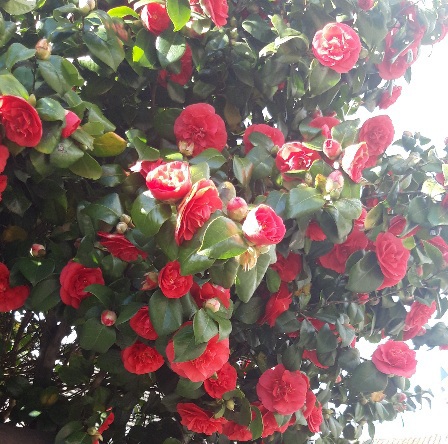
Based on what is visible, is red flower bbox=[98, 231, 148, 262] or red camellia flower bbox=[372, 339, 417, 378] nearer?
red flower bbox=[98, 231, 148, 262]

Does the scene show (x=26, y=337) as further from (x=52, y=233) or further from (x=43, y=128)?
(x=43, y=128)

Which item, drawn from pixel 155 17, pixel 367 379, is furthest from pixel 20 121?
pixel 367 379

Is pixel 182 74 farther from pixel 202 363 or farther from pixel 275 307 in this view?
pixel 202 363

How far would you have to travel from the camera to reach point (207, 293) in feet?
2.76

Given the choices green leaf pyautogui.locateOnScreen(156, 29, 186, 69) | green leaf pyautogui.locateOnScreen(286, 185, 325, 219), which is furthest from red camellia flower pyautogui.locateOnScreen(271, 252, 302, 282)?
green leaf pyautogui.locateOnScreen(156, 29, 186, 69)

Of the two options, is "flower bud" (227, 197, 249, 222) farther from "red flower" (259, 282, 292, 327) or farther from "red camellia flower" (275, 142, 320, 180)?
"red flower" (259, 282, 292, 327)

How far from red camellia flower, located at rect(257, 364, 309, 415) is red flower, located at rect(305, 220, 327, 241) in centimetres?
27

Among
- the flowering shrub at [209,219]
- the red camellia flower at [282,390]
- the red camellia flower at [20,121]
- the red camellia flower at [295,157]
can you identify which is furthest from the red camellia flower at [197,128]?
the red camellia flower at [282,390]

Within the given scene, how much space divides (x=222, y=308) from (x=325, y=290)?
0.40 meters

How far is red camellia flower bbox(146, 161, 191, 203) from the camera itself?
2.23ft

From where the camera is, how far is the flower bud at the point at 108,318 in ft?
2.85

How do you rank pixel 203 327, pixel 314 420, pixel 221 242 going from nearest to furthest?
pixel 221 242 < pixel 203 327 < pixel 314 420

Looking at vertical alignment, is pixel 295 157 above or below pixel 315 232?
above

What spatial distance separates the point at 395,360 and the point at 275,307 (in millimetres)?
270
